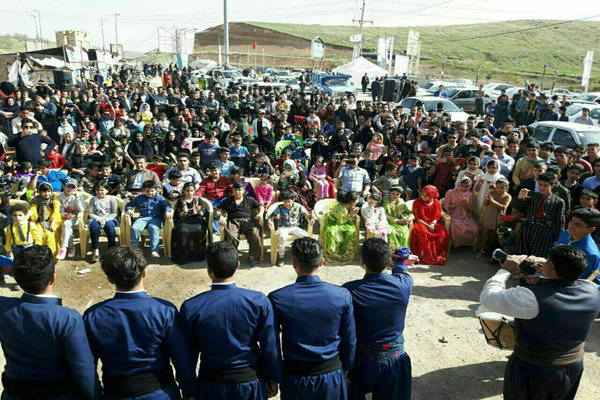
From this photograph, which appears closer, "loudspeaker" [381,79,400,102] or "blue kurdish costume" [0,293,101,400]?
"blue kurdish costume" [0,293,101,400]

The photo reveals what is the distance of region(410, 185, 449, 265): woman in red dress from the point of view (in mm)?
6523

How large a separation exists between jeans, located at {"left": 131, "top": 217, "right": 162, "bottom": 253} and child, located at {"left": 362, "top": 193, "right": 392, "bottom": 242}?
3115mm

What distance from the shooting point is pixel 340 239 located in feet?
21.6

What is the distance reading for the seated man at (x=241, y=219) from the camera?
6426mm

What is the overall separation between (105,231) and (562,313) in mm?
5757

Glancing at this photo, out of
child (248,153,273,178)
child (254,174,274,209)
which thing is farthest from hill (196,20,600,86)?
child (254,174,274,209)

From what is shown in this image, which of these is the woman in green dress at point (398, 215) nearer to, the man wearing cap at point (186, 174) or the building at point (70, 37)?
the man wearing cap at point (186, 174)

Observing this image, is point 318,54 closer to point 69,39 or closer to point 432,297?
point 432,297

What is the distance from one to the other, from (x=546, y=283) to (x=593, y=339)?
2.71 metres

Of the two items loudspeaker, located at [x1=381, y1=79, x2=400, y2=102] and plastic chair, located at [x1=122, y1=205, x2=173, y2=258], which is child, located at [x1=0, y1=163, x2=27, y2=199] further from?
loudspeaker, located at [x1=381, y1=79, x2=400, y2=102]

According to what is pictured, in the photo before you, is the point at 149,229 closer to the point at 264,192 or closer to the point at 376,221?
the point at 264,192

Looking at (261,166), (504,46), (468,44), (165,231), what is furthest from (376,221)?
(468,44)

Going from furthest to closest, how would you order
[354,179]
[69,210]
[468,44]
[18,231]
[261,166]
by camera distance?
[468,44], [261,166], [354,179], [69,210], [18,231]

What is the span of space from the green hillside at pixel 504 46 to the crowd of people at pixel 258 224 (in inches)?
1931
